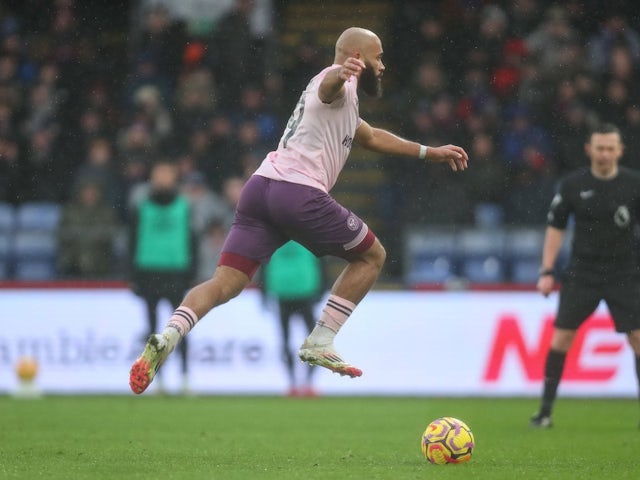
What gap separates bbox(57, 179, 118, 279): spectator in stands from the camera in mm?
15867

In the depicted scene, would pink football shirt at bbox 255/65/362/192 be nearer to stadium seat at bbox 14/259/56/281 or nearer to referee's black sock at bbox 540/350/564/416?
referee's black sock at bbox 540/350/564/416

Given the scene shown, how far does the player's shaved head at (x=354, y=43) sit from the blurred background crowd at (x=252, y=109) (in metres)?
8.24

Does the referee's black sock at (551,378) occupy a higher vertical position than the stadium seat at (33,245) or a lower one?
lower

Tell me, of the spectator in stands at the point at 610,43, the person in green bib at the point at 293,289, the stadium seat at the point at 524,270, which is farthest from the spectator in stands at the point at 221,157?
the spectator in stands at the point at 610,43

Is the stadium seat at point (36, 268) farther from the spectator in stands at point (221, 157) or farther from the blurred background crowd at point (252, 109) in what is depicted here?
the spectator in stands at point (221, 157)

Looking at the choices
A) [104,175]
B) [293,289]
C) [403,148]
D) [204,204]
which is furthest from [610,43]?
[403,148]

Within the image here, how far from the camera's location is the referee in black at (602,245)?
32.8 ft

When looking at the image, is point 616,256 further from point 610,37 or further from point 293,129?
point 610,37

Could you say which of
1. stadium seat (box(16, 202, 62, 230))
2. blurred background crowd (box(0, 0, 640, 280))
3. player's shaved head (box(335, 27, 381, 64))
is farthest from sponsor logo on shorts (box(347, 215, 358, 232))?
stadium seat (box(16, 202, 62, 230))

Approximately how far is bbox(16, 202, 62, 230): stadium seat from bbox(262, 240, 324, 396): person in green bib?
3.31 m

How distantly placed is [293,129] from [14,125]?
38.7ft

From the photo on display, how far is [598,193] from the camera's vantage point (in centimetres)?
1002

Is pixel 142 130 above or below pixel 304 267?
above

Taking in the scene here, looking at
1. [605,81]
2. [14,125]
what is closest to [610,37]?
[605,81]
